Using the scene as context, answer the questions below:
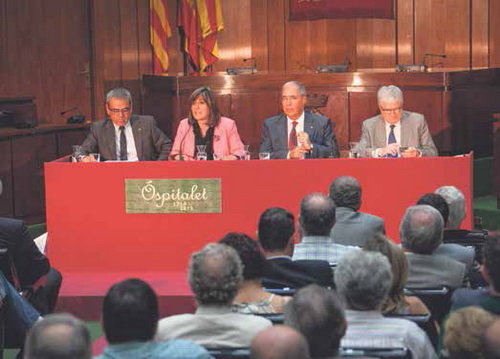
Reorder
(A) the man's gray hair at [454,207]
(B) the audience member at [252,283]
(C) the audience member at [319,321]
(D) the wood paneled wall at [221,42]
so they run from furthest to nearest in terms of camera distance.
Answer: (D) the wood paneled wall at [221,42], (A) the man's gray hair at [454,207], (B) the audience member at [252,283], (C) the audience member at [319,321]

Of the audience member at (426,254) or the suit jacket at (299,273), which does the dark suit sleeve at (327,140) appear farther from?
the suit jacket at (299,273)

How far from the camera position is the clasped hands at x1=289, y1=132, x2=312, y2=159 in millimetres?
6324

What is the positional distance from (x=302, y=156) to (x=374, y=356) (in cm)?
338

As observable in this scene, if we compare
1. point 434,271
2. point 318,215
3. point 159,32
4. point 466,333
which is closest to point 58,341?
point 466,333

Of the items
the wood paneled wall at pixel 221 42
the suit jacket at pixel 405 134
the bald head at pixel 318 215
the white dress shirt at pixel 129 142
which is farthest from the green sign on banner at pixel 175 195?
the wood paneled wall at pixel 221 42

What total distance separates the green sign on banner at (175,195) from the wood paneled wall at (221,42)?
4.02 meters

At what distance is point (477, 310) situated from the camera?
276 centimetres

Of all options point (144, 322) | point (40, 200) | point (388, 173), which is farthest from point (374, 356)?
point (40, 200)

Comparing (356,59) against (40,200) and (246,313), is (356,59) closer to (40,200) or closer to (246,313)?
(40,200)

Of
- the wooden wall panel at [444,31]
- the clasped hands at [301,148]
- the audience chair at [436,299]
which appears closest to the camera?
the audience chair at [436,299]

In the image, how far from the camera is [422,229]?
4086 mm

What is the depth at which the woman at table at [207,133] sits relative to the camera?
22.8 feet

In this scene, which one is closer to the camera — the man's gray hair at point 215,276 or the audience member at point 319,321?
the audience member at point 319,321

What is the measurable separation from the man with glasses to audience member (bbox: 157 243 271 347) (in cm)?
373
